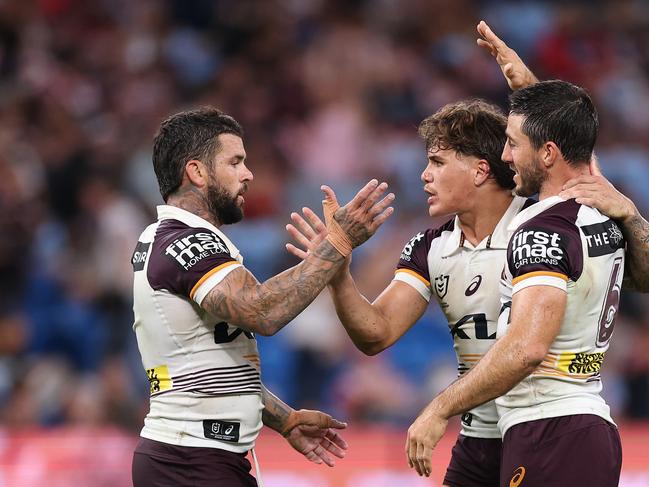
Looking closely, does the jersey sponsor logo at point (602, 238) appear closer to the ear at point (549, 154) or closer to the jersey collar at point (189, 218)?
the ear at point (549, 154)

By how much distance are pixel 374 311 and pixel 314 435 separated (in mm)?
694

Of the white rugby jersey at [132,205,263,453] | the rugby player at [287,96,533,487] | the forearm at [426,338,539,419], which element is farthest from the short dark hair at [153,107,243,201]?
the forearm at [426,338,539,419]

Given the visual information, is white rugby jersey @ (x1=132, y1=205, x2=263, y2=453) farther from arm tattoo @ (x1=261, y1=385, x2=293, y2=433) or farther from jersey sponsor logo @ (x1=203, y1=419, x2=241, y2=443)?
arm tattoo @ (x1=261, y1=385, x2=293, y2=433)

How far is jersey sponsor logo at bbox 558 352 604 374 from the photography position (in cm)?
475

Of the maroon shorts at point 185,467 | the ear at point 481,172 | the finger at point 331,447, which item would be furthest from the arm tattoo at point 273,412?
the ear at point 481,172

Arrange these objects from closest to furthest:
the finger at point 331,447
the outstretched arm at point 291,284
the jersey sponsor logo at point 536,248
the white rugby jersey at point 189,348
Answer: the jersey sponsor logo at point 536,248 < the outstretched arm at point 291,284 < the white rugby jersey at point 189,348 < the finger at point 331,447

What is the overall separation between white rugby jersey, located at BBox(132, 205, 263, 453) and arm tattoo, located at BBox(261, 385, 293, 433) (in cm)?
45

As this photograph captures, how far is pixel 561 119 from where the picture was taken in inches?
192

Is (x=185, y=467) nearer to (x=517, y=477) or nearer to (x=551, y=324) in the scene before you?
(x=517, y=477)

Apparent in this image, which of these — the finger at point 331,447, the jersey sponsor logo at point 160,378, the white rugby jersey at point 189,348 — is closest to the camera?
the white rugby jersey at point 189,348

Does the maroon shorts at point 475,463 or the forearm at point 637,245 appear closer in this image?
the forearm at point 637,245

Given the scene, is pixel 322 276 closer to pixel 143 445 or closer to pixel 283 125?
pixel 143 445

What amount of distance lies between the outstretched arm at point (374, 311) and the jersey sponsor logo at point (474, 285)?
34 centimetres

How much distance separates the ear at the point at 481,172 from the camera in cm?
557
